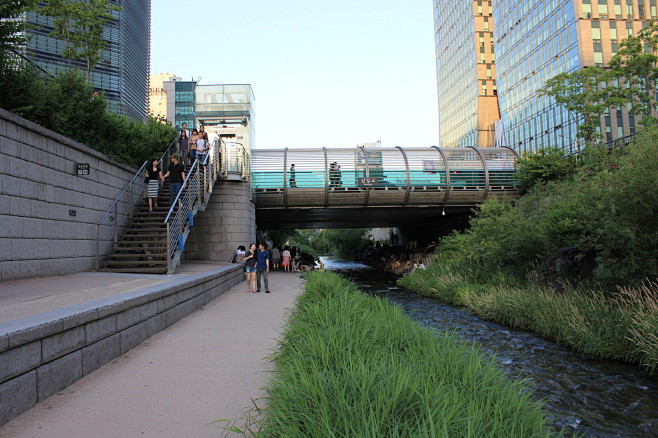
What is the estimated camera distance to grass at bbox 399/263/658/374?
9.02 meters

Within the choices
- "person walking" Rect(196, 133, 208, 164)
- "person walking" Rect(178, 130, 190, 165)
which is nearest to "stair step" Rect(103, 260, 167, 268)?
"person walking" Rect(196, 133, 208, 164)

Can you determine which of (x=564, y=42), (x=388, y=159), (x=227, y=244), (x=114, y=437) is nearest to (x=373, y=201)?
(x=388, y=159)

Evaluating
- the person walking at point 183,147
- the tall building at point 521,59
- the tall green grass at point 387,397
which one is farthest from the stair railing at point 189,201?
the tall building at point 521,59

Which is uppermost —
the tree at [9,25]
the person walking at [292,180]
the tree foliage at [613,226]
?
the tree at [9,25]

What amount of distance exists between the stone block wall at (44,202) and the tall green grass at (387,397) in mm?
6830

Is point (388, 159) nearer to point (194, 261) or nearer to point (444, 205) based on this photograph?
point (444, 205)

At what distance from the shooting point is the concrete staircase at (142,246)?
12484 mm

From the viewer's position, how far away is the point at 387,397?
127 inches

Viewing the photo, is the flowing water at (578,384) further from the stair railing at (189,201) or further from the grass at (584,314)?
the stair railing at (189,201)

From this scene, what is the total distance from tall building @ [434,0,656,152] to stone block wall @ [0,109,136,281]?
937 inches

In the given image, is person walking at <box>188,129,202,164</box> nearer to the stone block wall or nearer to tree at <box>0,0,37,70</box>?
the stone block wall

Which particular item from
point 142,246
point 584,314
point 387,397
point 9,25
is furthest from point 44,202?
point 584,314

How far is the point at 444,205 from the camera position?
27.4 meters

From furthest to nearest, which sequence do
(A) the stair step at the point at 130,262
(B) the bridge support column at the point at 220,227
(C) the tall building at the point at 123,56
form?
1. (C) the tall building at the point at 123,56
2. (B) the bridge support column at the point at 220,227
3. (A) the stair step at the point at 130,262
